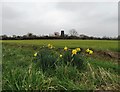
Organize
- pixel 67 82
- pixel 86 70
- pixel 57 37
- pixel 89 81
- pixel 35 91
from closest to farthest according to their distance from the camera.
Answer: pixel 35 91, pixel 67 82, pixel 89 81, pixel 86 70, pixel 57 37

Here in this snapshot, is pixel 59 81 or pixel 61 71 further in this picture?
pixel 61 71

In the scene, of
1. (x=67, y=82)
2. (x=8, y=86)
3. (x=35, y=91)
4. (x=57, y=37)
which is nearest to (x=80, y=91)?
(x=67, y=82)

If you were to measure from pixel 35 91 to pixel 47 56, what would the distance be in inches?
65.2

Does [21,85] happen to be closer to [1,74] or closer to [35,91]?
[35,91]

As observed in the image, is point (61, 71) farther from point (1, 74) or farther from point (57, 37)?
point (57, 37)

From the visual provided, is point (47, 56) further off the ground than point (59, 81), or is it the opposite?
point (47, 56)

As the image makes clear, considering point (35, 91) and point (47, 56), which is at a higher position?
point (47, 56)

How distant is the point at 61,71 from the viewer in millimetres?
5684

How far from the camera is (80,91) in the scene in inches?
186

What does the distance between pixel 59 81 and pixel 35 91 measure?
1.99 ft

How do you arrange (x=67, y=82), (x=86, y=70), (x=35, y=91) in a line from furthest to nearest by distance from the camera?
1. (x=86, y=70)
2. (x=67, y=82)
3. (x=35, y=91)

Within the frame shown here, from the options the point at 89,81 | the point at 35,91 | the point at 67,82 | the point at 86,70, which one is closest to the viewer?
the point at 35,91

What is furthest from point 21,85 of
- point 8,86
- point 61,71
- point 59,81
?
point 61,71

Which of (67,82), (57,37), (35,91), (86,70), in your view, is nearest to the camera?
(35,91)
